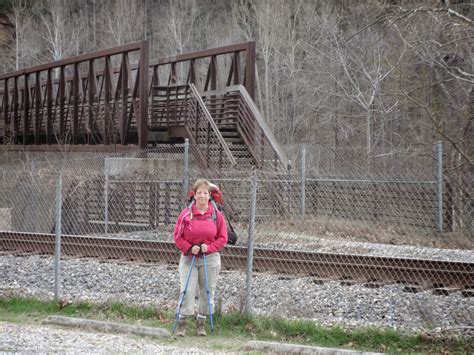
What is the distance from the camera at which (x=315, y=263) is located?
1048 cm

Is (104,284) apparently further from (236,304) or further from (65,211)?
(65,211)

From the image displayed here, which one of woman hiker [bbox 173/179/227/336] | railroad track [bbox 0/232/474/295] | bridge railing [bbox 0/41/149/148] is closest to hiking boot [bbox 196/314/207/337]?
woman hiker [bbox 173/179/227/336]

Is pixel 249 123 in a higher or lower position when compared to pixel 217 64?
lower

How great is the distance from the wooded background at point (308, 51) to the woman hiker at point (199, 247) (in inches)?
459

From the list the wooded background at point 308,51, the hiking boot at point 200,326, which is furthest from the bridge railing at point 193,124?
the hiking boot at point 200,326

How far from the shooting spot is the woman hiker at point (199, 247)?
7453 millimetres

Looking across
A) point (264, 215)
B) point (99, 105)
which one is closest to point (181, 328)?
point (264, 215)

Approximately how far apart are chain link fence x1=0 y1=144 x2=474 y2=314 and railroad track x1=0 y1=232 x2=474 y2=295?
0.9 inches

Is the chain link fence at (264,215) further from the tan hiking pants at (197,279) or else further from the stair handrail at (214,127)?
the tan hiking pants at (197,279)

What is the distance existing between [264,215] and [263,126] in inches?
181

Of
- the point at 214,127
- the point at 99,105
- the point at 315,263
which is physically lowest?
the point at 315,263

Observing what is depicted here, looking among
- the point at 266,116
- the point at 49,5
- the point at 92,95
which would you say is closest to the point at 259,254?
the point at 92,95

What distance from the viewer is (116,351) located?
22.0 feet

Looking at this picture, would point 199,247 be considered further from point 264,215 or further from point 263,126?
point 263,126
